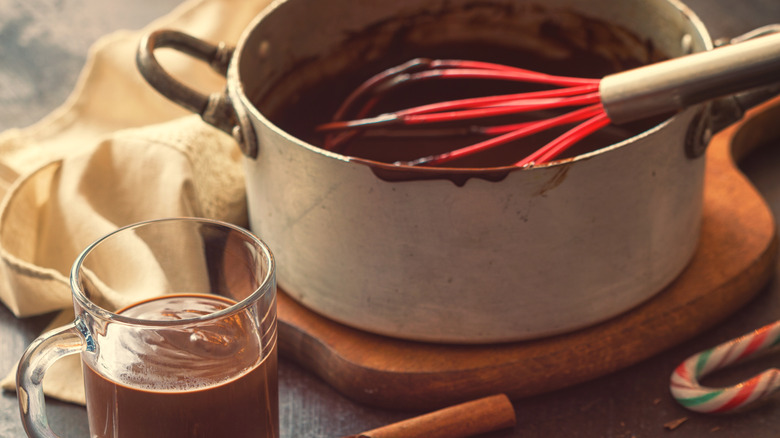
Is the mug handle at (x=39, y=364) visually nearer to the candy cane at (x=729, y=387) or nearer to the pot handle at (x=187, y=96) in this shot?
the pot handle at (x=187, y=96)

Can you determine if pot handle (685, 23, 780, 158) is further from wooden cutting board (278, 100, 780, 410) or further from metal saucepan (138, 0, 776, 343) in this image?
wooden cutting board (278, 100, 780, 410)

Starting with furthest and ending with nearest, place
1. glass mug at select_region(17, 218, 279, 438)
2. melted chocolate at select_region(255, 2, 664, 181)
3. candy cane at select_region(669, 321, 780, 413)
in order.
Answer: melted chocolate at select_region(255, 2, 664, 181) → candy cane at select_region(669, 321, 780, 413) → glass mug at select_region(17, 218, 279, 438)

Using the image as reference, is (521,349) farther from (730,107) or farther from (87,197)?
(87,197)

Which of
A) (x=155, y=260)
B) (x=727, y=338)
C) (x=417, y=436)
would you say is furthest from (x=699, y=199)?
(x=155, y=260)

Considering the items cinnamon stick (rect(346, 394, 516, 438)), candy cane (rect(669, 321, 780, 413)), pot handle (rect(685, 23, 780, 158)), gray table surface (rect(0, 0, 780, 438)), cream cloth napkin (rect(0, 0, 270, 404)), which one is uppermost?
pot handle (rect(685, 23, 780, 158))

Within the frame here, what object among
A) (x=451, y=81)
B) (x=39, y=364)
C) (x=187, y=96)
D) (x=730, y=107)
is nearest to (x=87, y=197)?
(x=187, y=96)

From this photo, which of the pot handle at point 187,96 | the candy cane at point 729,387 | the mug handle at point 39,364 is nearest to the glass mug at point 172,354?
the mug handle at point 39,364

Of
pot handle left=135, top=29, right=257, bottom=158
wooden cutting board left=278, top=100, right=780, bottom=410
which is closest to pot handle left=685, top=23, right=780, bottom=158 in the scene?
wooden cutting board left=278, top=100, right=780, bottom=410
